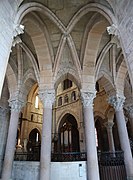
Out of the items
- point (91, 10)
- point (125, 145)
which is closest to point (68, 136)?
point (125, 145)

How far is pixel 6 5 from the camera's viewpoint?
4.30m

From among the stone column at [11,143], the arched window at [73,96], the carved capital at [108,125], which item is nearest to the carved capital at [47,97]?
the stone column at [11,143]

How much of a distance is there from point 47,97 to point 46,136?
198cm

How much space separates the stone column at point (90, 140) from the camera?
6.85 meters

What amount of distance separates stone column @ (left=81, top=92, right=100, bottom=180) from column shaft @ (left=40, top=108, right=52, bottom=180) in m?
1.76

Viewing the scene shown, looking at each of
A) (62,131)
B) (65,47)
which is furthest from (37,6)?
(62,131)

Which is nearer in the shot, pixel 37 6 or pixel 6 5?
pixel 6 5

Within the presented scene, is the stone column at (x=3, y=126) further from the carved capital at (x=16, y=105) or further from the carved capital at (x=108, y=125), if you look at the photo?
the carved capital at (x=108, y=125)

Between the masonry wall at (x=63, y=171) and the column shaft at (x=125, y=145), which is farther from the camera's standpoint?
the column shaft at (x=125, y=145)

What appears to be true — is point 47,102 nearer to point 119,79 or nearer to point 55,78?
point 55,78

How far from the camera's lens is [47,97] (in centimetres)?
832

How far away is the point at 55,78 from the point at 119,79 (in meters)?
4.22

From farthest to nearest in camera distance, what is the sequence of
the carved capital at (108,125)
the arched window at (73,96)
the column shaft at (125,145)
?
the arched window at (73,96) < the carved capital at (108,125) < the column shaft at (125,145)

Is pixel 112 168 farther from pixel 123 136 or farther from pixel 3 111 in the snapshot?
pixel 3 111
